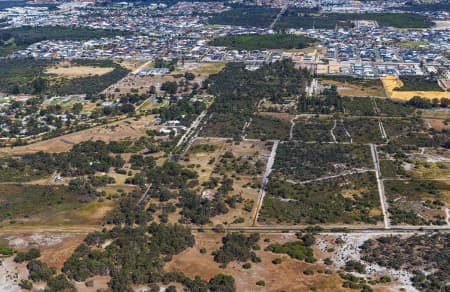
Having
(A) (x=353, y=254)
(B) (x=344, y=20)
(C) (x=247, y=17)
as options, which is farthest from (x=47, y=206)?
(B) (x=344, y=20)

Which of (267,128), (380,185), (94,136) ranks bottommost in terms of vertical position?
(94,136)

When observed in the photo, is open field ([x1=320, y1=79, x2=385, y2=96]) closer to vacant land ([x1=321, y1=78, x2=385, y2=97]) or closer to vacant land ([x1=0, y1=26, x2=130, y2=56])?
vacant land ([x1=321, y1=78, x2=385, y2=97])

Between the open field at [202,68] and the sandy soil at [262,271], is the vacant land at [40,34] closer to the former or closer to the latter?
the open field at [202,68]

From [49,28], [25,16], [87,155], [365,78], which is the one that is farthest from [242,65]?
[25,16]

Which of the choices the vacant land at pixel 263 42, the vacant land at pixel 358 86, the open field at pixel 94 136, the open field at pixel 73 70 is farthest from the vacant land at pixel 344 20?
the open field at pixel 94 136

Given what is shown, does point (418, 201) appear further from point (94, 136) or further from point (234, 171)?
point (94, 136)

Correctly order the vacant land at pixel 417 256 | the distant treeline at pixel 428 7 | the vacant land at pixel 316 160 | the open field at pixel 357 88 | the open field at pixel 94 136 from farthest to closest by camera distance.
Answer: the distant treeline at pixel 428 7
the open field at pixel 357 88
the open field at pixel 94 136
the vacant land at pixel 316 160
the vacant land at pixel 417 256
